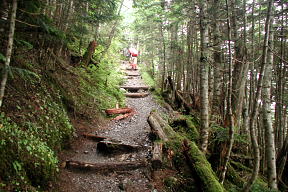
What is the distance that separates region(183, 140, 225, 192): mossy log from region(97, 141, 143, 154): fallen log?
1.55 metres

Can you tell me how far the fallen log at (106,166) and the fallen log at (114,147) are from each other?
0.75 metres

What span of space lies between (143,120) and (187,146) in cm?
395

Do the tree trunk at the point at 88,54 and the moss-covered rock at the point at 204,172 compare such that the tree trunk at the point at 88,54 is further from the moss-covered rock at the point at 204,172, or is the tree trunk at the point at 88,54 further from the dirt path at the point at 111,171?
the moss-covered rock at the point at 204,172

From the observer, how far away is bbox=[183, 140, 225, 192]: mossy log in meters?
4.29

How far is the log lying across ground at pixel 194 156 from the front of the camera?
436 centimetres

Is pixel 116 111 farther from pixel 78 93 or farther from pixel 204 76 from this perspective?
pixel 204 76

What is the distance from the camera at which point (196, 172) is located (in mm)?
4691

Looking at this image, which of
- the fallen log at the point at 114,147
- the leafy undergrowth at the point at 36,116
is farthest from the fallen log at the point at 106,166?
the fallen log at the point at 114,147

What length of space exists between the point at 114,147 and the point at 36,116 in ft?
7.77

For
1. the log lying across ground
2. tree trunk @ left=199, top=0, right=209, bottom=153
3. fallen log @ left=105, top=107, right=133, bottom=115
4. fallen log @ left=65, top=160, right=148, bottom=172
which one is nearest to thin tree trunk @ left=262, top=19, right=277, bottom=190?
tree trunk @ left=199, top=0, right=209, bottom=153

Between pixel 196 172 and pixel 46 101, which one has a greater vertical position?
pixel 46 101

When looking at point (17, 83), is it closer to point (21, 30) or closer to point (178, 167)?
point (21, 30)

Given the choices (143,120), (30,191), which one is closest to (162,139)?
(143,120)

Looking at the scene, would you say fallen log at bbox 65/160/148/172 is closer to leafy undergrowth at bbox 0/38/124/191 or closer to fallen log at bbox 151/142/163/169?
fallen log at bbox 151/142/163/169
